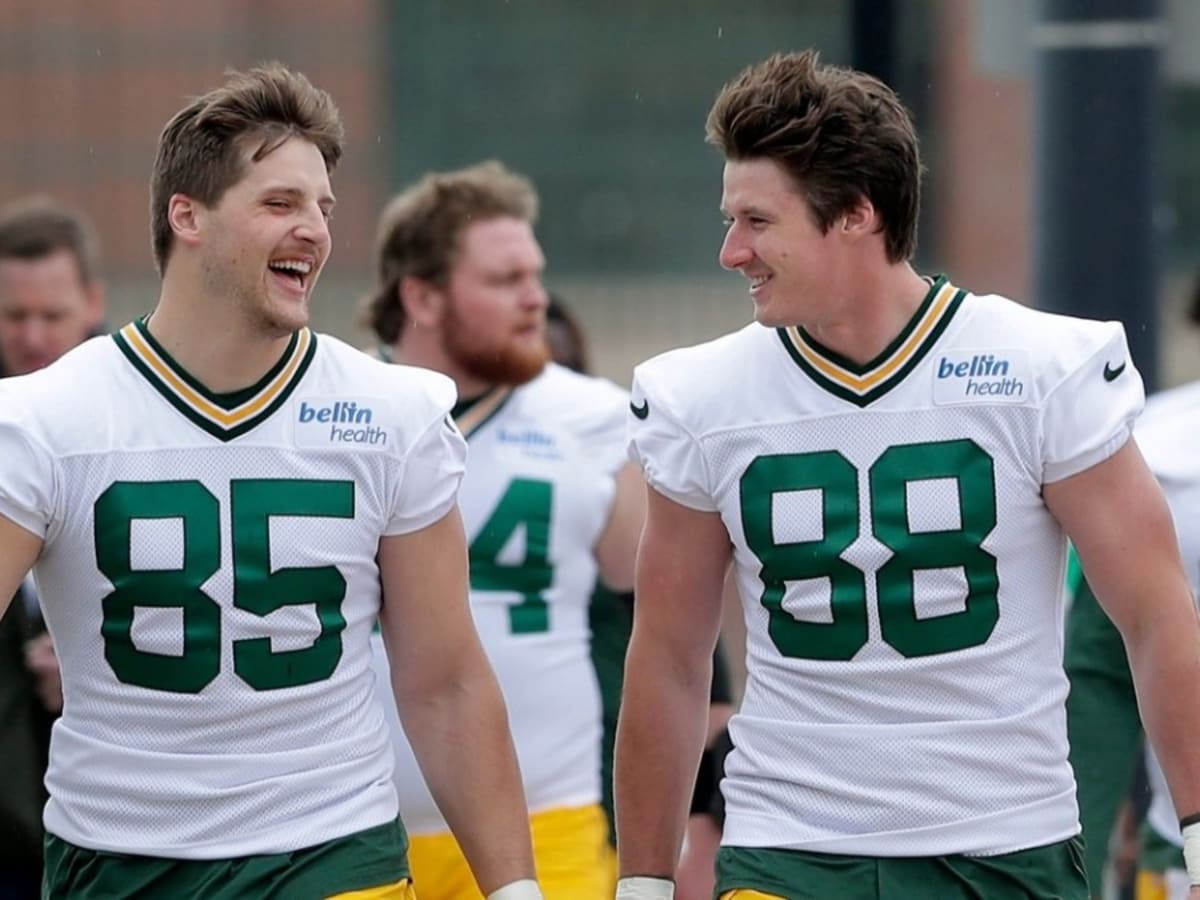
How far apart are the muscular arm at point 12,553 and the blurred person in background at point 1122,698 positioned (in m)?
2.18

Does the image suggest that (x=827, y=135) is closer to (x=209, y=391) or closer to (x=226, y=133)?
(x=226, y=133)

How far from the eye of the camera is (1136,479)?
14.0 feet

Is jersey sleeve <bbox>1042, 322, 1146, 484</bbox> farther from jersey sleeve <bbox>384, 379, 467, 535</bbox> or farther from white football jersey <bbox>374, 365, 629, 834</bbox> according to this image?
white football jersey <bbox>374, 365, 629, 834</bbox>

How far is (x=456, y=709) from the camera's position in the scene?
14.9 feet

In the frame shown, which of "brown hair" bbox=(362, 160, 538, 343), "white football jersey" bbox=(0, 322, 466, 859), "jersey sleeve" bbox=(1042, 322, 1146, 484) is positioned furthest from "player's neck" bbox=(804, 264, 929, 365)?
"brown hair" bbox=(362, 160, 538, 343)

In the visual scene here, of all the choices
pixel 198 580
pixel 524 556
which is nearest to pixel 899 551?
pixel 198 580

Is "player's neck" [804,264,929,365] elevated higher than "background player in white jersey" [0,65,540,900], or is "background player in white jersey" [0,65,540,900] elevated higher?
"player's neck" [804,264,929,365]

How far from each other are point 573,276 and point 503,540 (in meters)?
11.9

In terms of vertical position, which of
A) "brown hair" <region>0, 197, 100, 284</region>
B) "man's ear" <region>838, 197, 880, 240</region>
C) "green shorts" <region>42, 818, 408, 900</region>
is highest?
"man's ear" <region>838, 197, 880, 240</region>

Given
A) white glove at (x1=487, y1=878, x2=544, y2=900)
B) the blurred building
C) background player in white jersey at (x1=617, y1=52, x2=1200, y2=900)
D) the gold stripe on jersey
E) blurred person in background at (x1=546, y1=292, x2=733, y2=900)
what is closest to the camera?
background player in white jersey at (x1=617, y1=52, x2=1200, y2=900)

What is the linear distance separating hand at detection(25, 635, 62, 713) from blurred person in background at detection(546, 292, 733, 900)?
133cm

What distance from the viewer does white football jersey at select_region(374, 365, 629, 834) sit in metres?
6.07

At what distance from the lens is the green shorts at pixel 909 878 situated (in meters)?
4.25

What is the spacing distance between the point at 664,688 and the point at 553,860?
1515 millimetres
